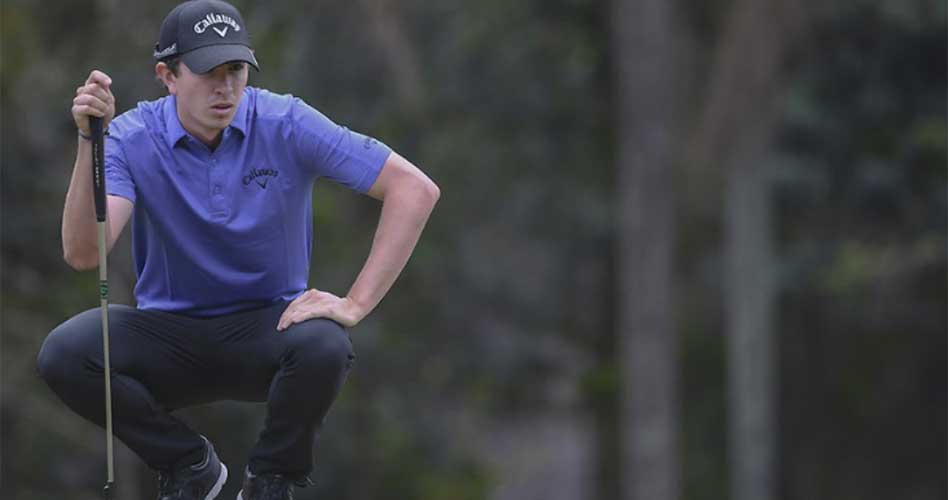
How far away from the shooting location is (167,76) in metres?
5.46

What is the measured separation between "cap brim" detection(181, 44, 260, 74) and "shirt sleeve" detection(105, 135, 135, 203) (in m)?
0.32

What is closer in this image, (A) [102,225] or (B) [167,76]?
(A) [102,225]

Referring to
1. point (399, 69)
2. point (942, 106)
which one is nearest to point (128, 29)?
point (399, 69)

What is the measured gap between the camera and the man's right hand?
5.12 meters

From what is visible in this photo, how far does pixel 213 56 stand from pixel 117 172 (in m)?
0.44

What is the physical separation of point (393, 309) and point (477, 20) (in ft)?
10.1

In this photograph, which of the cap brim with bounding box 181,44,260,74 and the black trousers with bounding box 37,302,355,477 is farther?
the black trousers with bounding box 37,302,355,477

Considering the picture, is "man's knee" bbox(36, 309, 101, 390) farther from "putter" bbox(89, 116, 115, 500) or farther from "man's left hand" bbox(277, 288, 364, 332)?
"man's left hand" bbox(277, 288, 364, 332)

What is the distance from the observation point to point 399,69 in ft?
54.7

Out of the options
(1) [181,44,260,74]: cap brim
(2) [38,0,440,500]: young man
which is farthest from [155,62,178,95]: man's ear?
(1) [181,44,260,74]: cap brim

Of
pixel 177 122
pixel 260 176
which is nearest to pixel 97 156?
pixel 177 122

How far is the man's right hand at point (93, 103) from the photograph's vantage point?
5.12 meters

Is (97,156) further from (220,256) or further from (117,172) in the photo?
(220,256)

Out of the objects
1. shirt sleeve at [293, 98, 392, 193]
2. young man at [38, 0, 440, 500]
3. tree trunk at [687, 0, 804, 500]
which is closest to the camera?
young man at [38, 0, 440, 500]
